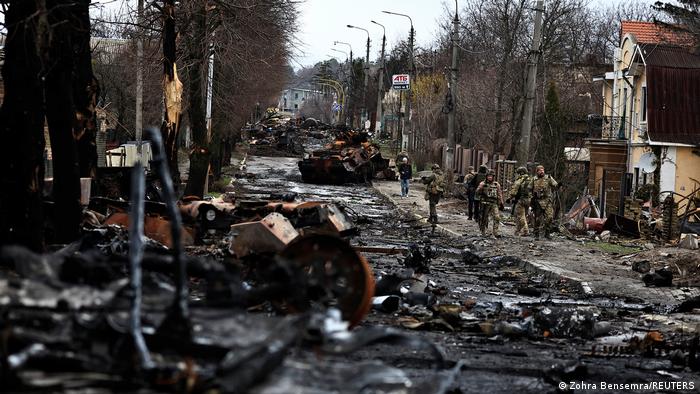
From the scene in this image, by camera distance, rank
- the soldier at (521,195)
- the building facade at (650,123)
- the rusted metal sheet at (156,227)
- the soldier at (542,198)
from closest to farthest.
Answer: the rusted metal sheet at (156,227)
the soldier at (542,198)
the soldier at (521,195)
the building facade at (650,123)

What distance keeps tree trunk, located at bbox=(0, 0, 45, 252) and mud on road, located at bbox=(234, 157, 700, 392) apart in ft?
15.4

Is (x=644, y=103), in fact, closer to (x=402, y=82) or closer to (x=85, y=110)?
(x=402, y=82)

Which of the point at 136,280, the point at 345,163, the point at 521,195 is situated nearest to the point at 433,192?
the point at 521,195

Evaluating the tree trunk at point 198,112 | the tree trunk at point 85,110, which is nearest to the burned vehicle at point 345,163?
the tree trunk at point 198,112

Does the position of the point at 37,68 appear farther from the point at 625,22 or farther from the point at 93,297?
the point at 625,22

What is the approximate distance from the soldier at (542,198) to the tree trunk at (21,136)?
1347 cm

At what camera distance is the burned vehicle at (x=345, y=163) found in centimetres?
4956

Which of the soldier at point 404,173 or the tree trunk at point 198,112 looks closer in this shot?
the tree trunk at point 198,112

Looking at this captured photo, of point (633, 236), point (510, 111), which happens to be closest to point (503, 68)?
point (510, 111)

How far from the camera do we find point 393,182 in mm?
53469

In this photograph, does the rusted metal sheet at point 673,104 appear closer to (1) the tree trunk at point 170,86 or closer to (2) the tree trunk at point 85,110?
(1) the tree trunk at point 170,86

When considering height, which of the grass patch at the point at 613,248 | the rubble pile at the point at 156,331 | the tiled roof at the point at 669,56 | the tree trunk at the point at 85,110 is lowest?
the grass patch at the point at 613,248

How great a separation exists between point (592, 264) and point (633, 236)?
774cm

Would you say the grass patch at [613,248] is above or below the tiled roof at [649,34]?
below
